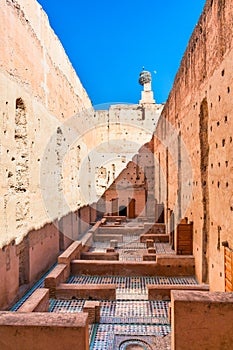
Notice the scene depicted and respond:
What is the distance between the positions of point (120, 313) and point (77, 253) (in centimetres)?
331

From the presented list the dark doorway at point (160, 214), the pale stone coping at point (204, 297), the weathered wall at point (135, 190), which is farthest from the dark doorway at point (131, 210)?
the pale stone coping at point (204, 297)

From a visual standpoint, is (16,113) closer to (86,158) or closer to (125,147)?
(86,158)

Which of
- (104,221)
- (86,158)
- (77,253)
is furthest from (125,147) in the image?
(77,253)

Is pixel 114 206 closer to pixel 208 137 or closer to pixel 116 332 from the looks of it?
pixel 208 137

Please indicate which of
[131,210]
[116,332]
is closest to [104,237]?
[131,210]

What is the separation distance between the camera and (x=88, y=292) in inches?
259

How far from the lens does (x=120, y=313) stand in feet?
19.5

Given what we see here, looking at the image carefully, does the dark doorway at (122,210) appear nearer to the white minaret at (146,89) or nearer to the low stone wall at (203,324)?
the white minaret at (146,89)

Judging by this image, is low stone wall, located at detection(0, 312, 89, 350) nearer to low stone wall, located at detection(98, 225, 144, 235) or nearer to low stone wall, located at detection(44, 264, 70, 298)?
low stone wall, located at detection(44, 264, 70, 298)

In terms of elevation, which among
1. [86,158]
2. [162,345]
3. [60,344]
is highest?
[86,158]

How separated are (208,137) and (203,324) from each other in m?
3.93

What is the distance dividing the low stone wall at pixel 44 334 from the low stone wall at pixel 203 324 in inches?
43.7

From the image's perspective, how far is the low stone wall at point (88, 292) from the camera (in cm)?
654

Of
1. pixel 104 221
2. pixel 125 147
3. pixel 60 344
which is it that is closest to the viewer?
pixel 60 344
